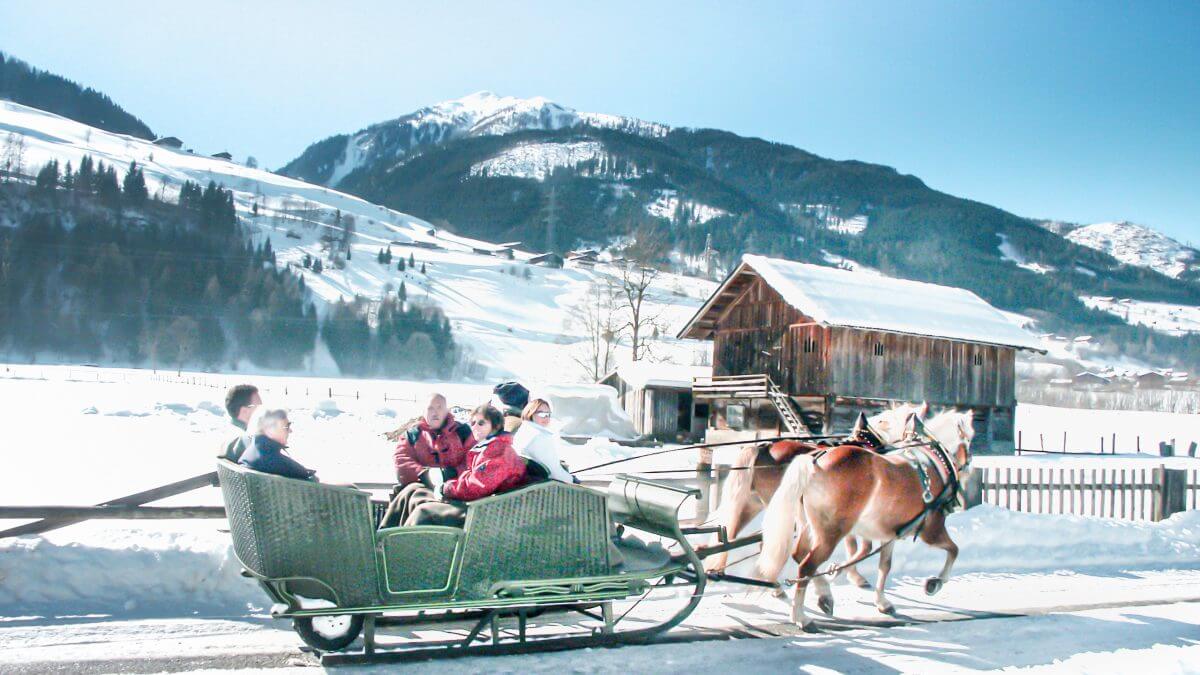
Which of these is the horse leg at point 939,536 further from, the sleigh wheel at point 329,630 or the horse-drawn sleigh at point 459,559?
the sleigh wheel at point 329,630

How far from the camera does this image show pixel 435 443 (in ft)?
23.0

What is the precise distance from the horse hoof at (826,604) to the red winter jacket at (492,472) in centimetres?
326

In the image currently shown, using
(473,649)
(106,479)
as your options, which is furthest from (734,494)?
(106,479)

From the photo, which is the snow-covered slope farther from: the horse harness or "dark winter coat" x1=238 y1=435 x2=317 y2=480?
"dark winter coat" x1=238 y1=435 x2=317 y2=480

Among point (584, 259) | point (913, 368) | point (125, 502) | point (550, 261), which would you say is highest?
point (584, 259)

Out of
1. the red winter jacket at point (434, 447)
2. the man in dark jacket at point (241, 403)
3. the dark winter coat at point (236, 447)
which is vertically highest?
the man in dark jacket at point (241, 403)

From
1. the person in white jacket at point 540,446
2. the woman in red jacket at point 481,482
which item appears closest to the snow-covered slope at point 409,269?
the person in white jacket at point 540,446

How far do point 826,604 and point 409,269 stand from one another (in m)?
123

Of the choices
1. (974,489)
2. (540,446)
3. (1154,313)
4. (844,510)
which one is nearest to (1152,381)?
(974,489)

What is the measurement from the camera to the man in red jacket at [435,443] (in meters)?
6.98

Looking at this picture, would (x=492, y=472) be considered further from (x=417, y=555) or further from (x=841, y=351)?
(x=841, y=351)

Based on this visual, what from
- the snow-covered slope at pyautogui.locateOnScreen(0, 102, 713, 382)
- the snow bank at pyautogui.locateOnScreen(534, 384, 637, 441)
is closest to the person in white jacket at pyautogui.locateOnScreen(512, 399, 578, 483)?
the snow bank at pyautogui.locateOnScreen(534, 384, 637, 441)

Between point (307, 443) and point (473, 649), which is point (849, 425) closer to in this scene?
point (307, 443)

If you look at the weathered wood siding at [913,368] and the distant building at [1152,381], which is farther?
the distant building at [1152,381]
